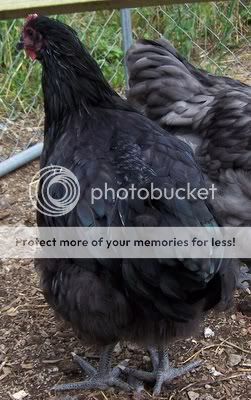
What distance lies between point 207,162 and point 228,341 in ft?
2.50

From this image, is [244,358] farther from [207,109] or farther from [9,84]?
[9,84]

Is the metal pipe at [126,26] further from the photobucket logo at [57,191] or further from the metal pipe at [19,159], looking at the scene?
the photobucket logo at [57,191]

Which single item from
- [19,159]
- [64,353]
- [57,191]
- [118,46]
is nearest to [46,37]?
[57,191]

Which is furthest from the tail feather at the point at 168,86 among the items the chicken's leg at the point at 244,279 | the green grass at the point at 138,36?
the green grass at the point at 138,36

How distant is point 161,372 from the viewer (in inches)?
91.3

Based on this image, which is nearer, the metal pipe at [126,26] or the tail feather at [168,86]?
the tail feather at [168,86]

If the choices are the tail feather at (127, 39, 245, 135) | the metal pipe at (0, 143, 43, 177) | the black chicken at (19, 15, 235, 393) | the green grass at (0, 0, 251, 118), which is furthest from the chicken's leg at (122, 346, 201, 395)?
the green grass at (0, 0, 251, 118)

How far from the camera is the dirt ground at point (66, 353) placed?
2281 millimetres

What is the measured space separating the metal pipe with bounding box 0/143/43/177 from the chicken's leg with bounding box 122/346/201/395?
1.64 meters

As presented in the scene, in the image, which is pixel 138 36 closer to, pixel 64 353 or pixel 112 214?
pixel 64 353

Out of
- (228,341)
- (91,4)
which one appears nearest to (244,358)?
(228,341)

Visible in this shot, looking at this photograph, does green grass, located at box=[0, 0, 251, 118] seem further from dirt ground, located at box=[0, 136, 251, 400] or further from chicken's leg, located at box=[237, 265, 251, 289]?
chicken's leg, located at box=[237, 265, 251, 289]
